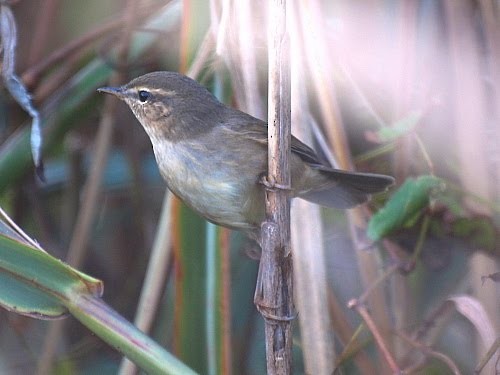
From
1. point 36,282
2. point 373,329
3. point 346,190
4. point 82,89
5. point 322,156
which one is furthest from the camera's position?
point 82,89

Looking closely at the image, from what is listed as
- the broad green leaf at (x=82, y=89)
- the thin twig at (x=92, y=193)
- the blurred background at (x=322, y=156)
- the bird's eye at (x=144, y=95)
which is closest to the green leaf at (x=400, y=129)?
the blurred background at (x=322, y=156)

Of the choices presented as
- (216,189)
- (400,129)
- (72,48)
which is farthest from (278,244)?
(72,48)

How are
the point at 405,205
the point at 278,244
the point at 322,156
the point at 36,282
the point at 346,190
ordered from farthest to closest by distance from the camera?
the point at 322,156 → the point at 346,190 → the point at 405,205 → the point at 278,244 → the point at 36,282

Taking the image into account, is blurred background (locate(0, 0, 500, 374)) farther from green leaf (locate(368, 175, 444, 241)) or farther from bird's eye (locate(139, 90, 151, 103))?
bird's eye (locate(139, 90, 151, 103))

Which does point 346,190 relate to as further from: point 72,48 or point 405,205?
point 72,48

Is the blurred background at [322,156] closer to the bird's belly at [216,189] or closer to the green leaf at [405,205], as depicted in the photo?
the green leaf at [405,205]

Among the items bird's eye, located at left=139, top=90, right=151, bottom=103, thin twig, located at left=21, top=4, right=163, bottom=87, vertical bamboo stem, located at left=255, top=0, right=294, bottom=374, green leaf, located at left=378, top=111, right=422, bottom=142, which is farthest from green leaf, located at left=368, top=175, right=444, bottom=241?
Answer: thin twig, located at left=21, top=4, right=163, bottom=87

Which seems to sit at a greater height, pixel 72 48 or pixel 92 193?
pixel 72 48
